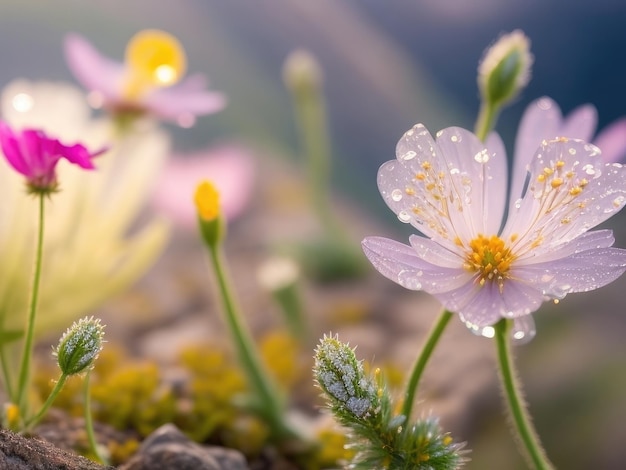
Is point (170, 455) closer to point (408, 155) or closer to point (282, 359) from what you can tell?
point (408, 155)

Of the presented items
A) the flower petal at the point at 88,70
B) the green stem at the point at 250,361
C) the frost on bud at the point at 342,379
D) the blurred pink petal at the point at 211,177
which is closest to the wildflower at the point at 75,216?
the flower petal at the point at 88,70

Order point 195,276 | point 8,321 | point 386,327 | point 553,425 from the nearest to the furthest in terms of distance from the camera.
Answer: point 8,321, point 553,425, point 386,327, point 195,276

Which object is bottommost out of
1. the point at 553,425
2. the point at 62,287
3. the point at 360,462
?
the point at 360,462

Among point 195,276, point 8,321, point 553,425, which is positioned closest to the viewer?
point 8,321

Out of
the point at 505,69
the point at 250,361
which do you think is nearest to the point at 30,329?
the point at 250,361

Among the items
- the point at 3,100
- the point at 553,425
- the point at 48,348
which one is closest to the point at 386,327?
the point at 553,425

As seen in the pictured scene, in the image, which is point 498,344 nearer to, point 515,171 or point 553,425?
point 515,171

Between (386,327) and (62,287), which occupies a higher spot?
(386,327)

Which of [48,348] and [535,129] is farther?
Result: [48,348]
